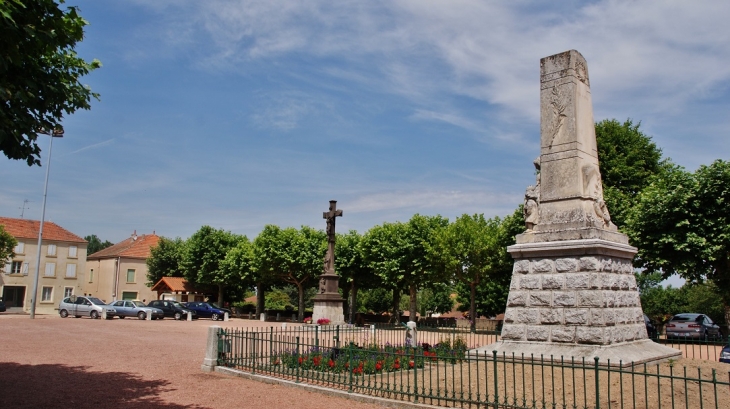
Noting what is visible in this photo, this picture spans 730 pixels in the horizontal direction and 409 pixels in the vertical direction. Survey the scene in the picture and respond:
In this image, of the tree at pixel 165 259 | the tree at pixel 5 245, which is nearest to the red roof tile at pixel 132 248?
the tree at pixel 165 259

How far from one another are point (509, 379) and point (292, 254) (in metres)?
33.8

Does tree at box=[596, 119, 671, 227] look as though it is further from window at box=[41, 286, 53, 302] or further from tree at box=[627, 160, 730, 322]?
window at box=[41, 286, 53, 302]

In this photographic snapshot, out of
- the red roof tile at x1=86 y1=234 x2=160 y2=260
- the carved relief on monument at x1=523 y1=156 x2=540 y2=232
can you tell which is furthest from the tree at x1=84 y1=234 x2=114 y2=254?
the carved relief on monument at x1=523 y1=156 x2=540 y2=232

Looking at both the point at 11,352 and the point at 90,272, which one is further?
the point at 90,272

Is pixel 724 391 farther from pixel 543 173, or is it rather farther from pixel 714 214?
→ pixel 714 214

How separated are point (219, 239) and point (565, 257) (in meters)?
43.4

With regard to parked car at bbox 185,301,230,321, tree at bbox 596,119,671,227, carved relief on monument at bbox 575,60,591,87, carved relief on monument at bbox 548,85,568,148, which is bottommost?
parked car at bbox 185,301,230,321

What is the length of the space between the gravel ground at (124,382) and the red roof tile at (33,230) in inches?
1649

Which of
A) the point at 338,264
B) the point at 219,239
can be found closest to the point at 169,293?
the point at 219,239

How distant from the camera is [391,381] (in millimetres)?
10898

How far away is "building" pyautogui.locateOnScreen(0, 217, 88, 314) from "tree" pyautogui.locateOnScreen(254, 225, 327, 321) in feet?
77.3

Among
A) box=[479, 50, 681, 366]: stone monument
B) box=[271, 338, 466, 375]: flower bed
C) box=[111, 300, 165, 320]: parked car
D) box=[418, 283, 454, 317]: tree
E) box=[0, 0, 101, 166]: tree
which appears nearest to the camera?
box=[0, 0, 101, 166]: tree

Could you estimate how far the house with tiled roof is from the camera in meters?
53.7

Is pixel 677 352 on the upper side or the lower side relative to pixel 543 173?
lower
